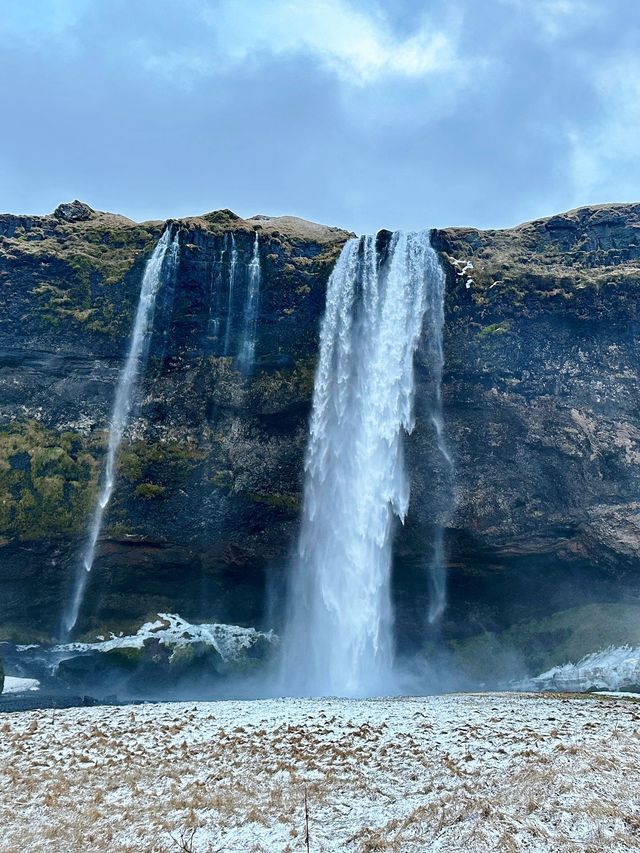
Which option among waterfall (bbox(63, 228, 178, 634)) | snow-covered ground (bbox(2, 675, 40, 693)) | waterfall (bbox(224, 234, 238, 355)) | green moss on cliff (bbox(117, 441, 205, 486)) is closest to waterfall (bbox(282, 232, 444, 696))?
waterfall (bbox(224, 234, 238, 355))

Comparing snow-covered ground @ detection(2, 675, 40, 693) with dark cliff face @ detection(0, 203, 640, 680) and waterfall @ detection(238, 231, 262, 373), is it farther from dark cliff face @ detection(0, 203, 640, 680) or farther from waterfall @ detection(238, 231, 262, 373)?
waterfall @ detection(238, 231, 262, 373)

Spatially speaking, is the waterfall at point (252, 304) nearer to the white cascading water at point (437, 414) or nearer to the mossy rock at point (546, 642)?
the white cascading water at point (437, 414)

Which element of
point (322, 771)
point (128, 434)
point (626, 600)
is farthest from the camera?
point (128, 434)

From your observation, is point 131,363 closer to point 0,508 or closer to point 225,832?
point 0,508

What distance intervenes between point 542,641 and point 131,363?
81.1 feet

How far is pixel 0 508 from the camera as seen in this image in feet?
107

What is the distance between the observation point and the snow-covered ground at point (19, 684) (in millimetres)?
29109

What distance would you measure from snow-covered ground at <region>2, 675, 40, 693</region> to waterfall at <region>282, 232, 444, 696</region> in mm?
11179

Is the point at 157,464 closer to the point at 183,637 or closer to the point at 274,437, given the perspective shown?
the point at 274,437

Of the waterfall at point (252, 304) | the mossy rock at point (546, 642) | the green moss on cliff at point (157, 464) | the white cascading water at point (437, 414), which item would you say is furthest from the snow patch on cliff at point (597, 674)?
the waterfall at point (252, 304)

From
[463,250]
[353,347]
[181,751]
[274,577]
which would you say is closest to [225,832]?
[181,751]

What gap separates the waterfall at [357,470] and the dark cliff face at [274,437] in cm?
101

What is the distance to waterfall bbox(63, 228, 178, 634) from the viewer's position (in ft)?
109

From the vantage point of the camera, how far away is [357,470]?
33.3 m
